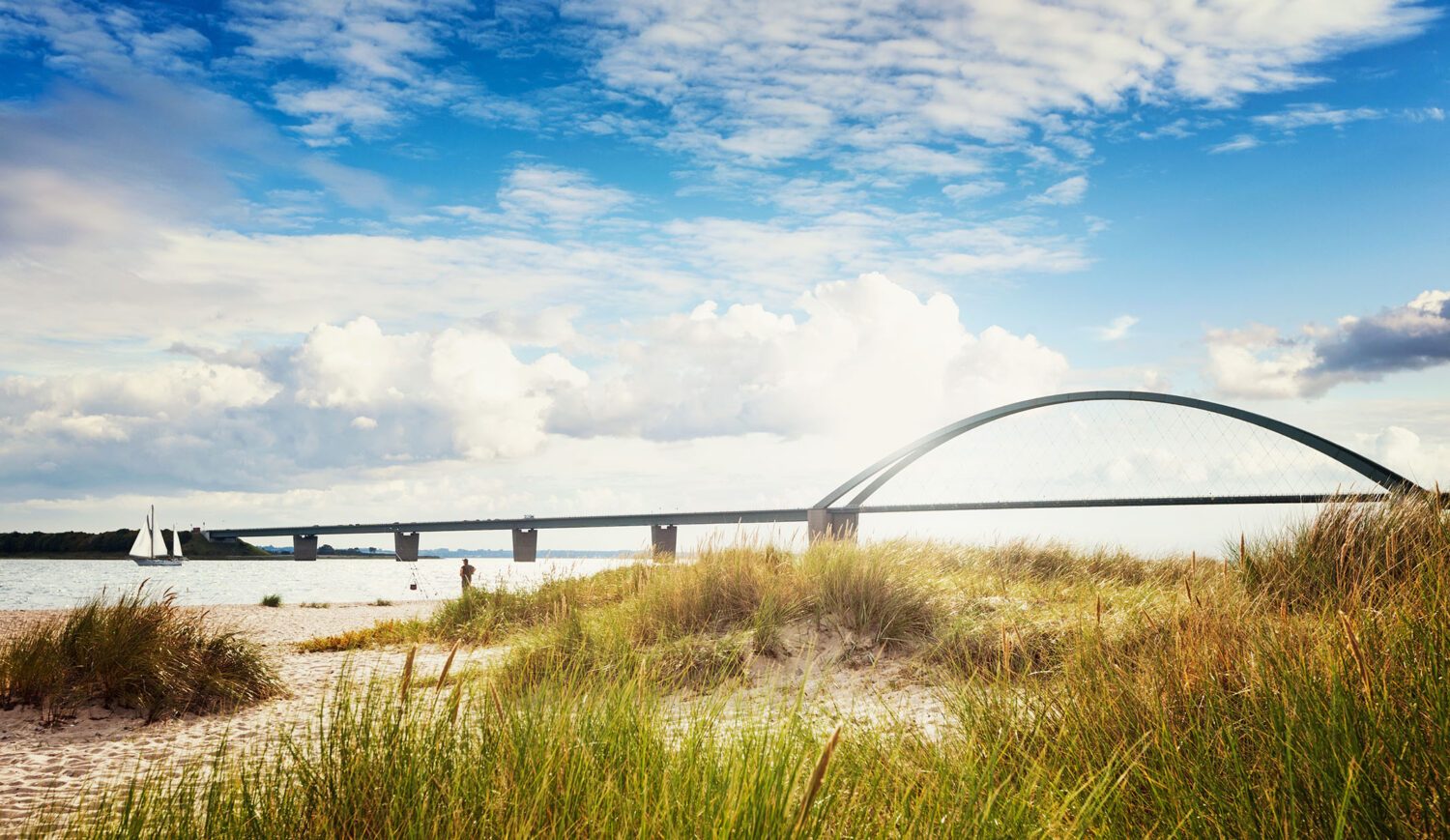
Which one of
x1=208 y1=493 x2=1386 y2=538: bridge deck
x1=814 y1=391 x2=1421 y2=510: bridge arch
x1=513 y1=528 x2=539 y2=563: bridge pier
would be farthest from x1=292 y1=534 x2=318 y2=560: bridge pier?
x1=814 y1=391 x2=1421 y2=510: bridge arch

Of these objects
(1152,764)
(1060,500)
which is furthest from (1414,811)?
(1060,500)

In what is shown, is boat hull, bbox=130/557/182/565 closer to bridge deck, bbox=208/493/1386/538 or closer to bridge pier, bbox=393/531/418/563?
bridge deck, bbox=208/493/1386/538

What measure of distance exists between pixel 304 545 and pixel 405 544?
731 inches

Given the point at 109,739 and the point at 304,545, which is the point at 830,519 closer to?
the point at 109,739

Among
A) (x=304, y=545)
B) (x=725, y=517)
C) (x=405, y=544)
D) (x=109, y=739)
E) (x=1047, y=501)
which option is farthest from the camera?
(x=304, y=545)

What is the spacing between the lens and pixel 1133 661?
5992 millimetres

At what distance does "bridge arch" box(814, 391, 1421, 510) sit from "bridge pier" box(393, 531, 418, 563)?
57532 mm

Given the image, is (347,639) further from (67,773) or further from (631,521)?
(631,521)

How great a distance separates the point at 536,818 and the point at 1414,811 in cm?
310

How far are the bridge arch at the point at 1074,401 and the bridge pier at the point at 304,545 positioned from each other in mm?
74675

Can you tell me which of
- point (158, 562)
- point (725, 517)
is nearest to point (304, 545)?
point (158, 562)

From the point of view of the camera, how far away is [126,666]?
842 centimetres

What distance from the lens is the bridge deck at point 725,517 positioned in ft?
80.0

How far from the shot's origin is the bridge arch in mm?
28188
